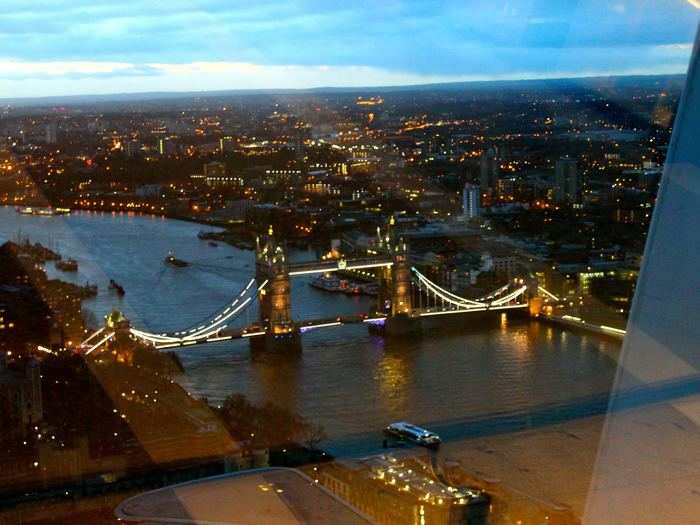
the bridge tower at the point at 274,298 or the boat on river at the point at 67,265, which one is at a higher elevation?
the boat on river at the point at 67,265

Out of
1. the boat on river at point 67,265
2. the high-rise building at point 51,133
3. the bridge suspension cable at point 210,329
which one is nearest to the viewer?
the high-rise building at point 51,133

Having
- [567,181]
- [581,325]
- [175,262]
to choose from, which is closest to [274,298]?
[175,262]

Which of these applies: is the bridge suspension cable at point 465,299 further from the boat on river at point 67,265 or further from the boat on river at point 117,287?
the boat on river at point 67,265

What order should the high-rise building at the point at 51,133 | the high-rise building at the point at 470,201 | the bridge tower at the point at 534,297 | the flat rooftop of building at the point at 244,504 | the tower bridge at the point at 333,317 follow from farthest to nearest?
the high-rise building at the point at 470,201
the bridge tower at the point at 534,297
the tower bridge at the point at 333,317
the high-rise building at the point at 51,133
the flat rooftop of building at the point at 244,504

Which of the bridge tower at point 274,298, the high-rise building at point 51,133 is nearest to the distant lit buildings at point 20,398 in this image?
the high-rise building at point 51,133

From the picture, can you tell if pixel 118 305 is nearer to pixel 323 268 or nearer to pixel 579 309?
pixel 323 268

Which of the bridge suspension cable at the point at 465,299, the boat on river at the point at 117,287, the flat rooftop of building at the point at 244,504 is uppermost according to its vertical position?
the flat rooftop of building at the point at 244,504

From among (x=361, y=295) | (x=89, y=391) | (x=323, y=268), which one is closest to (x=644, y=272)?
(x=89, y=391)

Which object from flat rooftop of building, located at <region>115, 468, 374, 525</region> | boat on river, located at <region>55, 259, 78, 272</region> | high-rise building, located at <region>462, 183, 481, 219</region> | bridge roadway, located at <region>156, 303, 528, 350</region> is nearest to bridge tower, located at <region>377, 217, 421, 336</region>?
bridge roadway, located at <region>156, 303, 528, 350</region>
